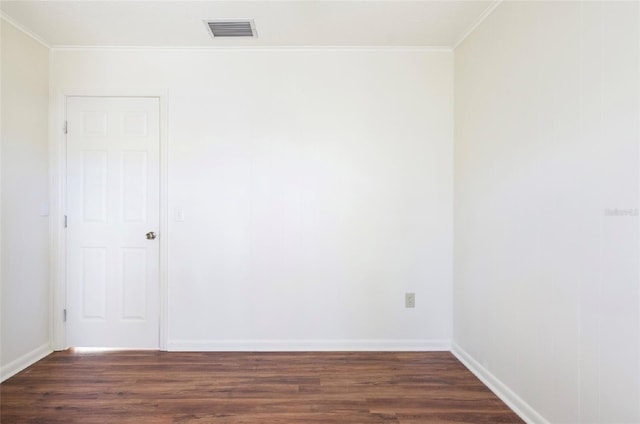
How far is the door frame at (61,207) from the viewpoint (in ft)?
8.80

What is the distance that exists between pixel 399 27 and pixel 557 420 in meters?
2.61

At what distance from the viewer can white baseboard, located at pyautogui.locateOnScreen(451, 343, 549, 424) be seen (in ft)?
5.98

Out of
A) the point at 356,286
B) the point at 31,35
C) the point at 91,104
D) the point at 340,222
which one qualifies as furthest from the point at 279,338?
the point at 31,35

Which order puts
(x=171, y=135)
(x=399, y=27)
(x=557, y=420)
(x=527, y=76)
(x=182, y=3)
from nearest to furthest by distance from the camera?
(x=557, y=420)
(x=527, y=76)
(x=182, y=3)
(x=399, y=27)
(x=171, y=135)

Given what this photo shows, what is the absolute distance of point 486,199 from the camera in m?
2.27

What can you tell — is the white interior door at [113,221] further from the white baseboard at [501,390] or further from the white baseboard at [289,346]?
the white baseboard at [501,390]

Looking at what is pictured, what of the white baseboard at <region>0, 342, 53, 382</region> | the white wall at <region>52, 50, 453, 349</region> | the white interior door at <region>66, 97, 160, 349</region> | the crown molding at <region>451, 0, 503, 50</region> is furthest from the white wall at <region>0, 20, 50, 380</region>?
the crown molding at <region>451, 0, 503, 50</region>

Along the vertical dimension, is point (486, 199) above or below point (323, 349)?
above

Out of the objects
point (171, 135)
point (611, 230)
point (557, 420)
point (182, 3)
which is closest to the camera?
point (611, 230)

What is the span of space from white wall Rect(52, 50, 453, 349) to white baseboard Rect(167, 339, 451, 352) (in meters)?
0.01

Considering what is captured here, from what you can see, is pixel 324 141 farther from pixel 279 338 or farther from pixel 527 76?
pixel 279 338

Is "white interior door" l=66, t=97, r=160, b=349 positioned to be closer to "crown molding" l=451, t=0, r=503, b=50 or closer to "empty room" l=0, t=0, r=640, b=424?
"empty room" l=0, t=0, r=640, b=424

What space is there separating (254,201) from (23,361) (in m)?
2.07

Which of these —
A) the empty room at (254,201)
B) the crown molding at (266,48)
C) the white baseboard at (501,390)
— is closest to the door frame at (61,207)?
the empty room at (254,201)
